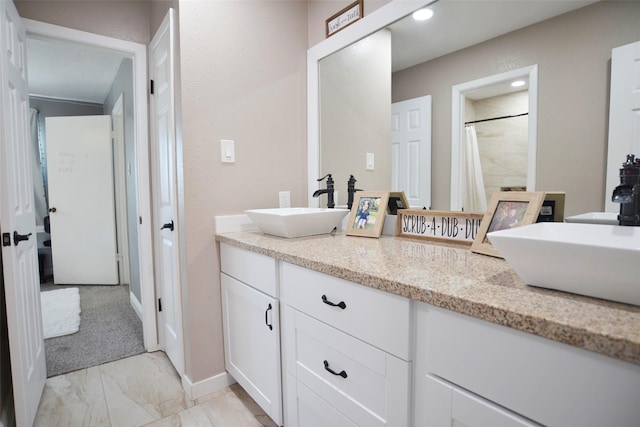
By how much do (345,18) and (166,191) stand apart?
140cm

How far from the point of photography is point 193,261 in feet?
5.56

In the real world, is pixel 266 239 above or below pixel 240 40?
below

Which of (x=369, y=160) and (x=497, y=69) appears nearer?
(x=497, y=69)

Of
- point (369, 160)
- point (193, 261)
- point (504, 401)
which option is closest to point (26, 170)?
point (193, 261)

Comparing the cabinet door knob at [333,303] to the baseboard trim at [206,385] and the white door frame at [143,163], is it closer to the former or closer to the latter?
the baseboard trim at [206,385]

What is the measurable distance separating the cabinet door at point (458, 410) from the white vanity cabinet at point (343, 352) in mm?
57

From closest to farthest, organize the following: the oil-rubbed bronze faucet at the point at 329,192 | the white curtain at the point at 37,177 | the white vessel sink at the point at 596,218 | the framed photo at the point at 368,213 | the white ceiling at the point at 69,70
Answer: the white vessel sink at the point at 596,218 < the framed photo at the point at 368,213 < the oil-rubbed bronze faucet at the point at 329,192 < the white ceiling at the point at 69,70 < the white curtain at the point at 37,177

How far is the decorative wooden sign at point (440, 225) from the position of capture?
1.30m

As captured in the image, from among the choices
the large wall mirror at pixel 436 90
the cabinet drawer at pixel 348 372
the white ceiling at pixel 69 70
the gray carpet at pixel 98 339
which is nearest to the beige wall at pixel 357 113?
the large wall mirror at pixel 436 90

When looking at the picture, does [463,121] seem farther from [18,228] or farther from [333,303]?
[18,228]

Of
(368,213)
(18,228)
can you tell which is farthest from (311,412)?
(18,228)

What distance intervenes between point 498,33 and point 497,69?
0.42 ft

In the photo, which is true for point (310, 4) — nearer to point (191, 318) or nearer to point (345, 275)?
point (345, 275)

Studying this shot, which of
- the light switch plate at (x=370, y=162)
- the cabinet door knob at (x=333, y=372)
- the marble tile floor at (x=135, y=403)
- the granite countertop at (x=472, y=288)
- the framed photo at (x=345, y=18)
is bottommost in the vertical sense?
the marble tile floor at (x=135, y=403)
